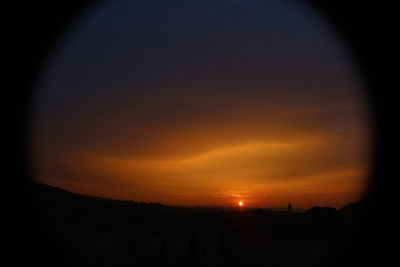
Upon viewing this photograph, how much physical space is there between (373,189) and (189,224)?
3132cm

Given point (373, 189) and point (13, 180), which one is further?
point (373, 189)

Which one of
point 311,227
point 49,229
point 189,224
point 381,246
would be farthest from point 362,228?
point 189,224

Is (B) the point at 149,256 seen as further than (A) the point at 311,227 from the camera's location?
No

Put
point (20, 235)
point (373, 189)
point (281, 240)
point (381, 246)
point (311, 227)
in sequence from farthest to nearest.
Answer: point (311, 227)
point (281, 240)
point (373, 189)
point (381, 246)
point (20, 235)

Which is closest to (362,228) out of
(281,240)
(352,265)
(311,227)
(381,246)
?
(381,246)

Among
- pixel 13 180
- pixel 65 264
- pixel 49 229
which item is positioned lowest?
pixel 65 264

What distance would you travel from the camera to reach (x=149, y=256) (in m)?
23.3

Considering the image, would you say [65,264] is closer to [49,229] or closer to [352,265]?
[49,229]

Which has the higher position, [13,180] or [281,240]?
[13,180]

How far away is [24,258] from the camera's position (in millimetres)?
16703

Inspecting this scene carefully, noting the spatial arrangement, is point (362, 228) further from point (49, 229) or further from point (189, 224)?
point (189, 224)

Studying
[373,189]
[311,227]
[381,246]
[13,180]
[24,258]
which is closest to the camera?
[24,258]

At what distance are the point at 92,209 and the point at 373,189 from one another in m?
35.0

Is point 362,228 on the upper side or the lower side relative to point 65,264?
upper
